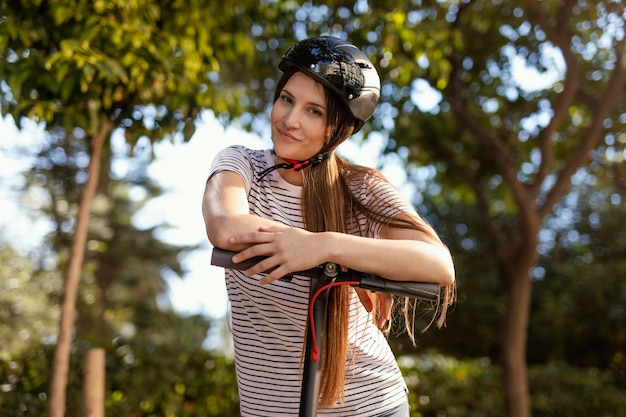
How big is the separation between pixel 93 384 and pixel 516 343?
3.64m

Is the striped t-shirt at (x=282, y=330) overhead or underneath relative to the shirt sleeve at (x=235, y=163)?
underneath

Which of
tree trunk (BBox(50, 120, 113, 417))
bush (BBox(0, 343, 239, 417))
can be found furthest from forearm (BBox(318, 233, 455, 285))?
bush (BBox(0, 343, 239, 417))

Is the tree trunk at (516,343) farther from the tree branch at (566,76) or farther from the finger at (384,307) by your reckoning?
the finger at (384,307)

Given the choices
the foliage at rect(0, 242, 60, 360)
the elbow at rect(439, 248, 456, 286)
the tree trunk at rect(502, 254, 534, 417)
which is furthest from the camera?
the foliage at rect(0, 242, 60, 360)

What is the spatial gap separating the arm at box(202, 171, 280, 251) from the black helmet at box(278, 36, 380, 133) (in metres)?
0.33

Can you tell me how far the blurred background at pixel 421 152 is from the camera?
3709 millimetres

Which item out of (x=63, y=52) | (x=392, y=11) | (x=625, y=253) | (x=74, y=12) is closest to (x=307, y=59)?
(x=63, y=52)

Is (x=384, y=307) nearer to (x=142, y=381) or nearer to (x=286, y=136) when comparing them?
(x=286, y=136)

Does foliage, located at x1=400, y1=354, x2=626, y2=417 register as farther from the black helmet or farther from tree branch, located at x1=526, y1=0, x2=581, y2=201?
the black helmet

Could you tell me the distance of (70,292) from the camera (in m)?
3.90

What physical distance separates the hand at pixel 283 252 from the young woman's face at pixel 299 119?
46cm

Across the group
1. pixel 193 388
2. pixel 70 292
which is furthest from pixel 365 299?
pixel 193 388

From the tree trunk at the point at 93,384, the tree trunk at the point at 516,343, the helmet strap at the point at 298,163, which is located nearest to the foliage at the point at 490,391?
the tree trunk at the point at 516,343

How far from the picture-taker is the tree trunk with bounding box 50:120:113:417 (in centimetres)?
373
